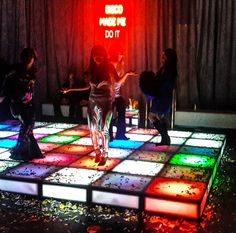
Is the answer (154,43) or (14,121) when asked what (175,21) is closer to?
(154,43)

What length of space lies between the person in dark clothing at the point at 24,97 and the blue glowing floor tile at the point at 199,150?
2085 millimetres

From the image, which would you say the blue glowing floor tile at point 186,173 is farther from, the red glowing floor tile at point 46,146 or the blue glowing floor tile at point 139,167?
the red glowing floor tile at point 46,146

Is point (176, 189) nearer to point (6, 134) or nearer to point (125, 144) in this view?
point (125, 144)

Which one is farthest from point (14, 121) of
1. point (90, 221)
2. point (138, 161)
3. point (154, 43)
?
point (90, 221)

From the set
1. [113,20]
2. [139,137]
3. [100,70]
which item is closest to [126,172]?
[100,70]

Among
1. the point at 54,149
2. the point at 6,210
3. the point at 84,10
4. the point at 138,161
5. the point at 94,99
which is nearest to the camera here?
the point at 6,210

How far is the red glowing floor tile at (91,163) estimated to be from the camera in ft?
15.8

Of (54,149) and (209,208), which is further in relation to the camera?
(54,149)

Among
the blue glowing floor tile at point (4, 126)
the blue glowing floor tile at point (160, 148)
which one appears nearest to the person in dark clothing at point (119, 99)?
the blue glowing floor tile at point (160, 148)

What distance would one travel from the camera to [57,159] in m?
5.18

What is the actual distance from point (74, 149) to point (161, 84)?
5.25 feet

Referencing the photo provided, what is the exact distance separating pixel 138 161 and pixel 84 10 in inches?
200

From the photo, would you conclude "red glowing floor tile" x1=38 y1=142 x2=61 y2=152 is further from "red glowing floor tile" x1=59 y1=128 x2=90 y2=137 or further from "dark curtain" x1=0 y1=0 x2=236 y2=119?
"dark curtain" x1=0 y1=0 x2=236 y2=119

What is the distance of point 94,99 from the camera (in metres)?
4.64
